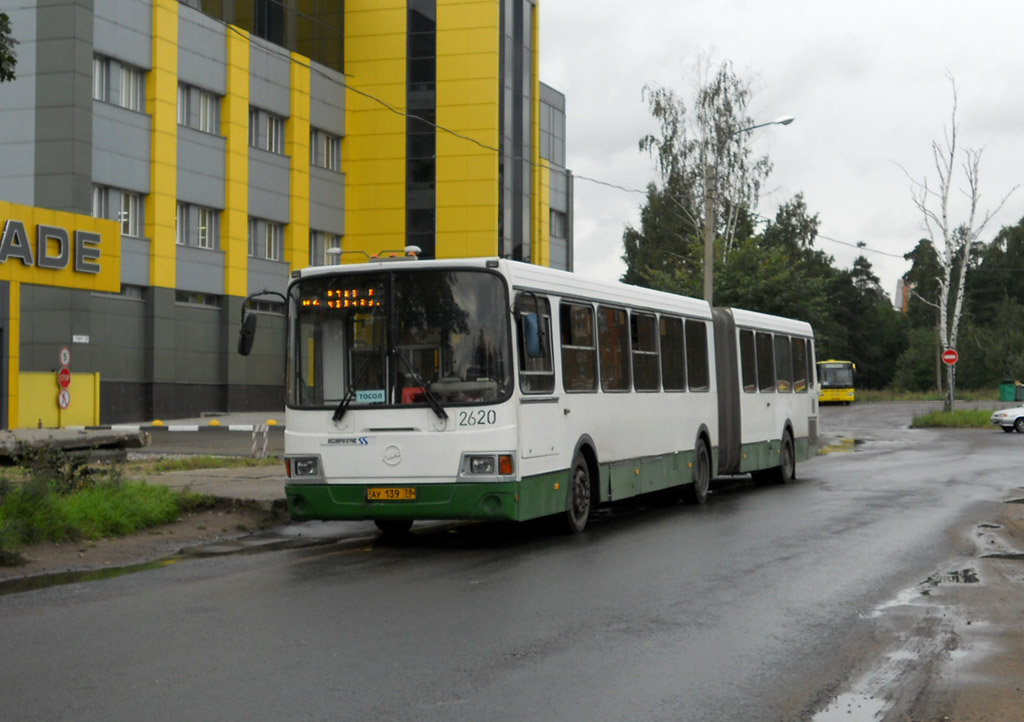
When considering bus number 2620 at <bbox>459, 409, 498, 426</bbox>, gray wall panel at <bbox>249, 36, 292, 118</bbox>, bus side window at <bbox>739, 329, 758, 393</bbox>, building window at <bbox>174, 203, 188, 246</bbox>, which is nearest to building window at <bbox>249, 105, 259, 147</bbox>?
gray wall panel at <bbox>249, 36, 292, 118</bbox>

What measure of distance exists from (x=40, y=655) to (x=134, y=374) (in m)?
36.6

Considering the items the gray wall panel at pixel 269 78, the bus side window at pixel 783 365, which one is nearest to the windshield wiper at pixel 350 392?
the bus side window at pixel 783 365

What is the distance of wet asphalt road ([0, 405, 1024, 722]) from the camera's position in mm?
6289

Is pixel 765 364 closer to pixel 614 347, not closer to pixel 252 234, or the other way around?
pixel 614 347

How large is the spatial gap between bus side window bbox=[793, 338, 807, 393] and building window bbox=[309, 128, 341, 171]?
102ft

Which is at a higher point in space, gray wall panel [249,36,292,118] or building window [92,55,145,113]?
gray wall panel [249,36,292,118]

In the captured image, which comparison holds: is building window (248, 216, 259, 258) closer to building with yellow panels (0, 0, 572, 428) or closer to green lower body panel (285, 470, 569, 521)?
building with yellow panels (0, 0, 572, 428)

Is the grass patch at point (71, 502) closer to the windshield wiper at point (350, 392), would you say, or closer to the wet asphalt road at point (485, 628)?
the wet asphalt road at point (485, 628)

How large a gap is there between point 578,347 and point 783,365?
9.38 metres

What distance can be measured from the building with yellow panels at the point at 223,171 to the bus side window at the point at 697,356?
729 inches

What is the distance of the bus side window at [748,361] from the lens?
20.3 metres

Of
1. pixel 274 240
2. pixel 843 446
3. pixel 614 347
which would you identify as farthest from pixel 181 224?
pixel 614 347

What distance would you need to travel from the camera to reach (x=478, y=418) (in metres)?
12.2

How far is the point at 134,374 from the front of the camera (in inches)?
1681
